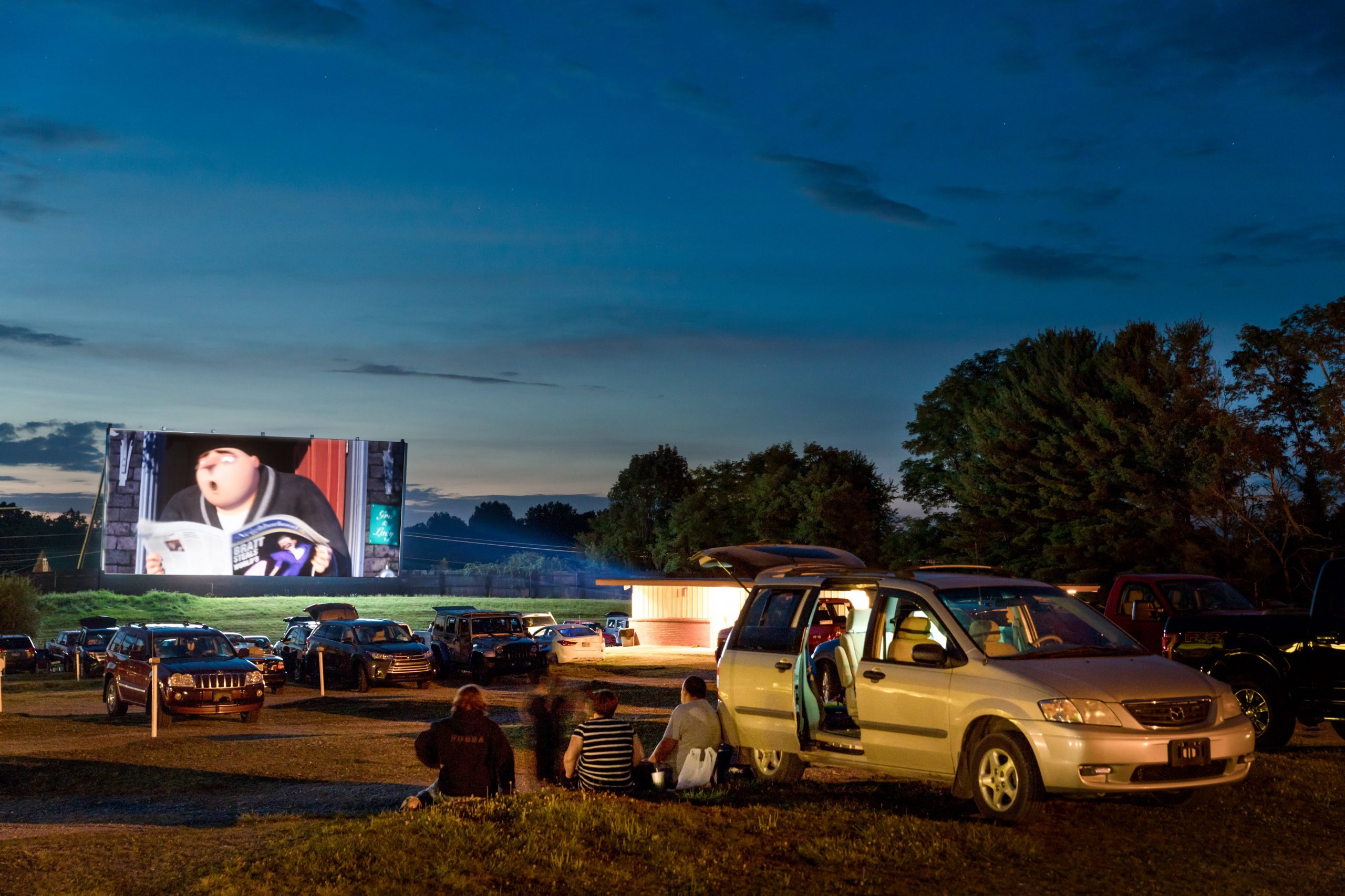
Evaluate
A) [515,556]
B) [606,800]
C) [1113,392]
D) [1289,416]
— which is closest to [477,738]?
[606,800]

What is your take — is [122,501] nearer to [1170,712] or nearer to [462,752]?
[462,752]

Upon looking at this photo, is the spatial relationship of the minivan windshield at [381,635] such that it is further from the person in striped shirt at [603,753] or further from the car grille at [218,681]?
the person in striped shirt at [603,753]

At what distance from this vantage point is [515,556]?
10825 centimetres

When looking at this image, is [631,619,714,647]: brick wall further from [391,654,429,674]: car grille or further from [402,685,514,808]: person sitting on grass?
[402,685,514,808]: person sitting on grass

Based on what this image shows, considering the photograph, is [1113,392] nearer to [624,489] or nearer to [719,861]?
[719,861]

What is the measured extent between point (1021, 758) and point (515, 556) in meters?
101

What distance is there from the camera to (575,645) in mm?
39031

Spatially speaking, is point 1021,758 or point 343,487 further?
point 343,487

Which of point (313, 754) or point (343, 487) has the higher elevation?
point (343, 487)

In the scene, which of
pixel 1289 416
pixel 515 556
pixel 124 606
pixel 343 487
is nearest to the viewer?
pixel 1289 416

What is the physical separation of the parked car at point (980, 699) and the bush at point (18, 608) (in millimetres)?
47856

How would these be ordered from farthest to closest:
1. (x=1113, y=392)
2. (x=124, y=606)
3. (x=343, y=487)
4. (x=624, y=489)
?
1. (x=624, y=489)
2. (x=124, y=606)
3. (x=343, y=487)
4. (x=1113, y=392)

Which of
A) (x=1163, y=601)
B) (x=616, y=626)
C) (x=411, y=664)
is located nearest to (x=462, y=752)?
(x=1163, y=601)

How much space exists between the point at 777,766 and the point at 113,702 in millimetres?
16776
